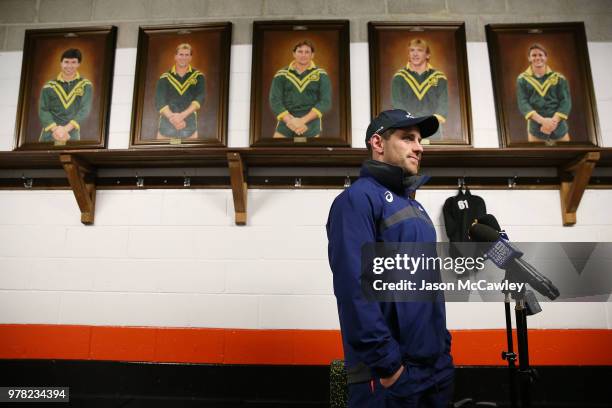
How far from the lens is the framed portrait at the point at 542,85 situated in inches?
92.3

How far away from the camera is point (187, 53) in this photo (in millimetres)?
2518

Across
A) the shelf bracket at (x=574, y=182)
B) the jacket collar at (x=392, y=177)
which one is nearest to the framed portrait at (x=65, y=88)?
the jacket collar at (x=392, y=177)

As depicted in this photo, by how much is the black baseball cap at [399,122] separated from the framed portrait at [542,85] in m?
1.30

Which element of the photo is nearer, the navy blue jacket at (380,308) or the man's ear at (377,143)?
the navy blue jacket at (380,308)

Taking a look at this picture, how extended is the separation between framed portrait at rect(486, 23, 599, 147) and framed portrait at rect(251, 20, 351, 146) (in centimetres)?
107

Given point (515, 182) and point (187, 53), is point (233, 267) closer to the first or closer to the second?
point (187, 53)

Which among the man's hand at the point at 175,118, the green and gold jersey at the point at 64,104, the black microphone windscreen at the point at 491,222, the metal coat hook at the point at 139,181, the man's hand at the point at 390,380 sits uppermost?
the green and gold jersey at the point at 64,104

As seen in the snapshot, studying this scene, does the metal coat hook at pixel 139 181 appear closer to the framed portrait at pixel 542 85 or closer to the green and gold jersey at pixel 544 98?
the framed portrait at pixel 542 85

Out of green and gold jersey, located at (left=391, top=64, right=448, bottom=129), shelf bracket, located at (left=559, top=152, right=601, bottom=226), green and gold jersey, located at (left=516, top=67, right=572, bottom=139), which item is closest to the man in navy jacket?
green and gold jersey, located at (left=391, top=64, right=448, bottom=129)

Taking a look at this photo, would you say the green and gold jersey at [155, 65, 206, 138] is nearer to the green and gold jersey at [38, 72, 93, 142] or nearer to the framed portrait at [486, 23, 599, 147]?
the green and gold jersey at [38, 72, 93, 142]

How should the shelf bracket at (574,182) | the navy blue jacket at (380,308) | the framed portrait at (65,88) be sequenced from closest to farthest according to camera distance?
1. the navy blue jacket at (380,308)
2. the shelf bracket at (574,182)
3. the framed portrait at (65,88)

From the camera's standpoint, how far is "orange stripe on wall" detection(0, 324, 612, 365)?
212cm

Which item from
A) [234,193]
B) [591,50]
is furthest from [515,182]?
[234,193]

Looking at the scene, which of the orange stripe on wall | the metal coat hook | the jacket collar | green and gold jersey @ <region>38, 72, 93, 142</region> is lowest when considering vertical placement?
the orange stripe on wall
